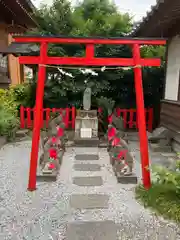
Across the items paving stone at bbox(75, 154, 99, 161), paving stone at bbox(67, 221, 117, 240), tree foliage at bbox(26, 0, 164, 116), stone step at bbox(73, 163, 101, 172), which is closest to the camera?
paving stone at bbox(67, 221, 117, 240)

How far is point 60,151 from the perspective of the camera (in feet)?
19.6

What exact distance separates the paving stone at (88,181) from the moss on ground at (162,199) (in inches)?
30.5

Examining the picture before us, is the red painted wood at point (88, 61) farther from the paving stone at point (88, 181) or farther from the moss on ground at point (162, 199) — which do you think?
the paving stone at point (88, 181)

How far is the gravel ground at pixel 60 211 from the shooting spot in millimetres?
2973

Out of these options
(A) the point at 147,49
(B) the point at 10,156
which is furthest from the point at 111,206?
(A) the point at 147,49

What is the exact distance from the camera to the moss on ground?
3344mm

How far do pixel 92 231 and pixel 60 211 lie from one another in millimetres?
655

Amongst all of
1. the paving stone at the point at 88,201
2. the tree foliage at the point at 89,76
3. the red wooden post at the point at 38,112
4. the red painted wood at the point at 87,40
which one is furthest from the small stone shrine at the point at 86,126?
the red painted wood at the point at 87,40

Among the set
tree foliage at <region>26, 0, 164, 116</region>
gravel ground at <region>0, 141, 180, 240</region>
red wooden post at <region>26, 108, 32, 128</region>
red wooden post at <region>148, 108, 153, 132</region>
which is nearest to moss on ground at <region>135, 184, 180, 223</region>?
gravel ground at <region>0, 141, 180, 240</region>

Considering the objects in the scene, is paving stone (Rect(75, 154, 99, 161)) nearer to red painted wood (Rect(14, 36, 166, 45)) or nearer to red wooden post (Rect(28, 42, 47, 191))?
red wooden post (Rect(28, 42, 47, 191))

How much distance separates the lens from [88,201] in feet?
12.3

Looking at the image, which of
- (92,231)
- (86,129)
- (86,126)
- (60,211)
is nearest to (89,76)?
(86,126)

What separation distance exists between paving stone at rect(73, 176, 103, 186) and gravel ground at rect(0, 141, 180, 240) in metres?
0.10

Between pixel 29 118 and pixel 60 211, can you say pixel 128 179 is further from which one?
pixel 29 118
